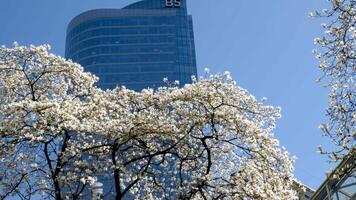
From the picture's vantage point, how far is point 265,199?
17.4m

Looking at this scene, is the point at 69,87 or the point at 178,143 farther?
the point at 69,87

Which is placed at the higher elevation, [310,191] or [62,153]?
[310,191]

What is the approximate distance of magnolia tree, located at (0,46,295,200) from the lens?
17750 millimetres

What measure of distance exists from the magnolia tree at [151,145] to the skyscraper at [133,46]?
414 feet

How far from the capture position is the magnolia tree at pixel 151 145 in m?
17.8

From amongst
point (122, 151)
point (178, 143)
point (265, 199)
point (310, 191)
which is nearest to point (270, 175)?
point (265, 199)

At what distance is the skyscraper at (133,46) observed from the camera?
149875mm

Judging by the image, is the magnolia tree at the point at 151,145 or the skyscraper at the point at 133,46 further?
the skyscraper at the point at 133,46

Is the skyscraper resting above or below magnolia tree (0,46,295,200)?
above

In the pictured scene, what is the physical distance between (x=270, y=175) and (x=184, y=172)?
3024 mm

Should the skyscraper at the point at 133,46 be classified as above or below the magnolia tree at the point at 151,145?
above

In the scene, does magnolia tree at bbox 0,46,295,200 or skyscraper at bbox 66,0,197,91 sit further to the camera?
skyscraper at bbox 66,0,197,91

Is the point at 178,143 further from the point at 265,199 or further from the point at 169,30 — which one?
the point at 169,30

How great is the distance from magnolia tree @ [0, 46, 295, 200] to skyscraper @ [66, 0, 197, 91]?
126093mm
